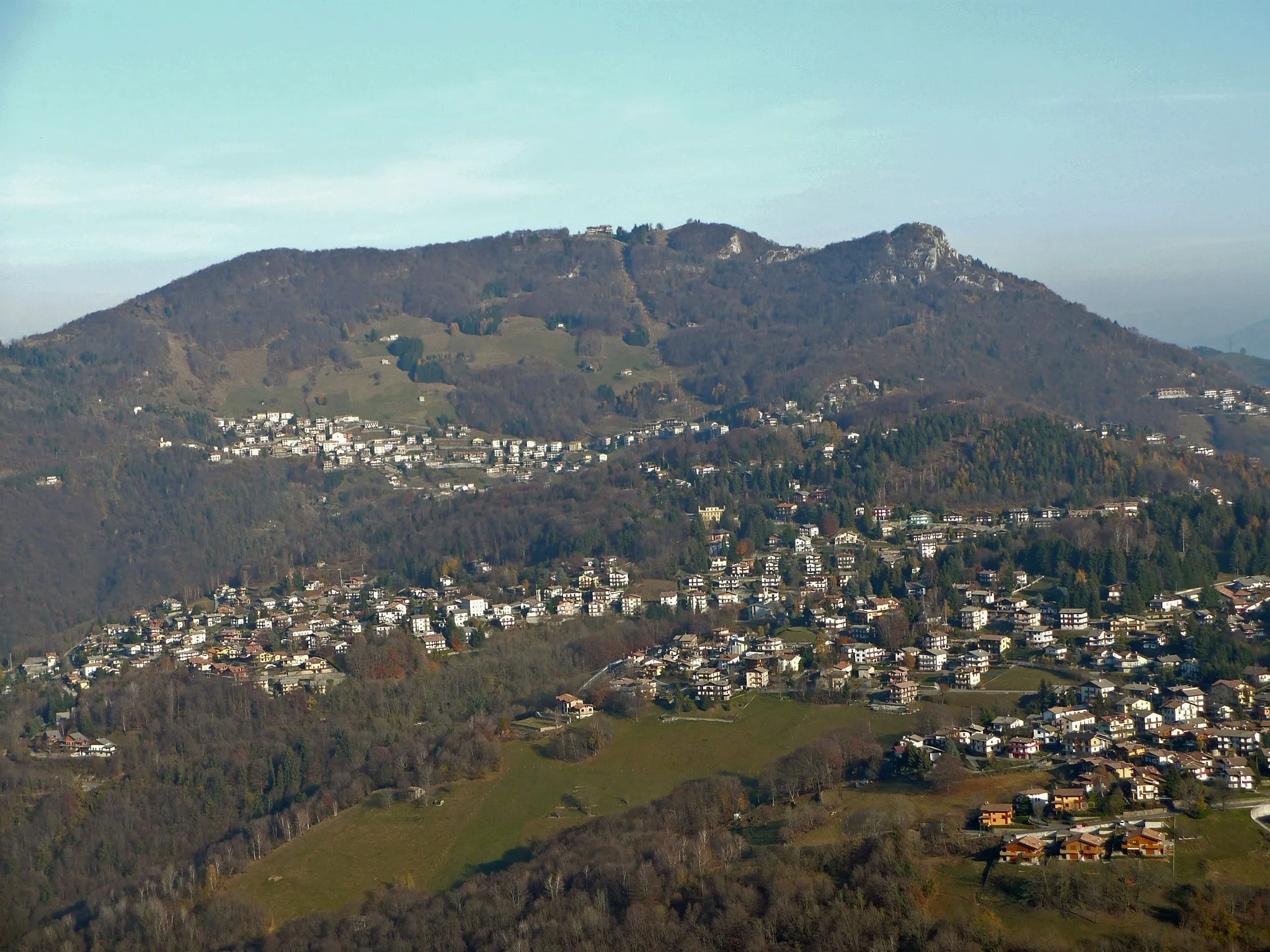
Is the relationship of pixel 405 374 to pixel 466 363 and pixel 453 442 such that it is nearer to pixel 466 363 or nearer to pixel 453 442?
pixel 466 363

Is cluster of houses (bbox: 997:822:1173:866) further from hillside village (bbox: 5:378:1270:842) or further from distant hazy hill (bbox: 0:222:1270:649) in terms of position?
distant hazy hill (bbox: 0:222:1270:649)

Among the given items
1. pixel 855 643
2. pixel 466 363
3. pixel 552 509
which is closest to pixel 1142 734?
pixel 855 643

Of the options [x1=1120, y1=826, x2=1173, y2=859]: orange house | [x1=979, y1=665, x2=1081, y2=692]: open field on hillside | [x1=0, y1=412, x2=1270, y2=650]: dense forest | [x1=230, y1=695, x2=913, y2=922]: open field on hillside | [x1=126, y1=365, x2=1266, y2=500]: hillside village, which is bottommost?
[x1=230, y1=695, x2=913, y2=922]: open field on hillside

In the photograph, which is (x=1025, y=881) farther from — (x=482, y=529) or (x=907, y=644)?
(x=482, y=529)

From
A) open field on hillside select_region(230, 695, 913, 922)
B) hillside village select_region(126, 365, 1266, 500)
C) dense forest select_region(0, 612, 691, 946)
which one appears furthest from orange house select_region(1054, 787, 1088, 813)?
hillside village select_region(126, 365, 1266, 500)

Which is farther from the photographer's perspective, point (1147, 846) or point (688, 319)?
point (688, 319)

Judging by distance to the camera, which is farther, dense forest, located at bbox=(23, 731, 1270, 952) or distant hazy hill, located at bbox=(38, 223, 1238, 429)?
distant hazy hill, located at bbox=(38, 223, 1238, 429)
